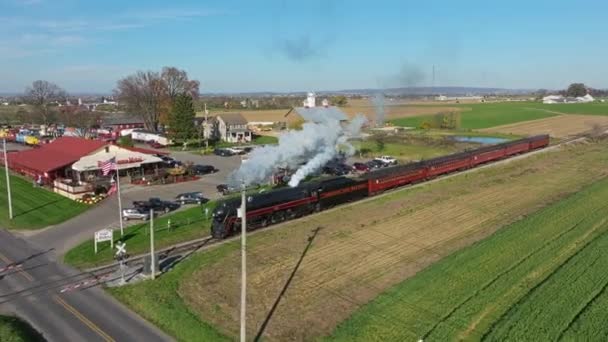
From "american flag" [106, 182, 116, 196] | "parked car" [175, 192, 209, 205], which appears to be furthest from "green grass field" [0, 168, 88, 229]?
"parked car" [175, 192, 209, 205]

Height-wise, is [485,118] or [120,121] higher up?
[120,121]

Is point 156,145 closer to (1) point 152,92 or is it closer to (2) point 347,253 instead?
(1) point 152,92

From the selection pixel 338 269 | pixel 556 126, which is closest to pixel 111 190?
pixel 338 269

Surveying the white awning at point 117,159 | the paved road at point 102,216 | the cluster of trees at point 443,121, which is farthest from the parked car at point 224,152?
the cluster of trees at point 443,121

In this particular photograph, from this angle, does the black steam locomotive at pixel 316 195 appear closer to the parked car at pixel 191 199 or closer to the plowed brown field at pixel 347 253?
the plowed brown field at pixel 347 253

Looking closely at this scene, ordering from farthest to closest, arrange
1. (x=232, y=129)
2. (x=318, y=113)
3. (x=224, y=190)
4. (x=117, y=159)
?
(x=232, y=129) < (x=318, y=113) < (x=117, y=159) < (x=224, y=190)

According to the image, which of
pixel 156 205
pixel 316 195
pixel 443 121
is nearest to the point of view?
pixel 316 195
